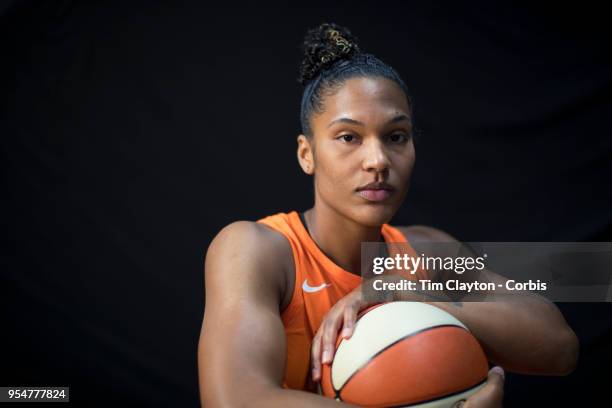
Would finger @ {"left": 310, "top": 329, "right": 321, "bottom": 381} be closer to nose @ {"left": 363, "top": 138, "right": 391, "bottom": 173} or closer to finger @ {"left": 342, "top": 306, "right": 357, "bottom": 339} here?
finger @ {"left": 342, "top": 306, "right": 357, "bottom": 339}

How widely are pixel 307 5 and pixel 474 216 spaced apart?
117 cm

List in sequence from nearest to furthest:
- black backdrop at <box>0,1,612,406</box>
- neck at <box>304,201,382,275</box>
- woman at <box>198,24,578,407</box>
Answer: woman at <box>198,24,578,407</box>, neck at <box>304,201,382,275</box>, black backdrop at <box>0,1,612,406</box>

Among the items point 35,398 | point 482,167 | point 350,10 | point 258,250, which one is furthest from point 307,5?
point 35,398

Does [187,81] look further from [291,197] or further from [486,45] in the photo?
[486,45]

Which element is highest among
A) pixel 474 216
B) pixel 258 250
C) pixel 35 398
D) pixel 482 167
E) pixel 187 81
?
pixel 187 81

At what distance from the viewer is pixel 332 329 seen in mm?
1344

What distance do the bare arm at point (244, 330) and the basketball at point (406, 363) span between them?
103 millimetres

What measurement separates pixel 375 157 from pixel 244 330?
54cm

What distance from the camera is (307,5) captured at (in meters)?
2.61

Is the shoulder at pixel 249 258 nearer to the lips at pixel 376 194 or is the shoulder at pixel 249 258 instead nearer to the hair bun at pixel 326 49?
the lips at pixel 376 194

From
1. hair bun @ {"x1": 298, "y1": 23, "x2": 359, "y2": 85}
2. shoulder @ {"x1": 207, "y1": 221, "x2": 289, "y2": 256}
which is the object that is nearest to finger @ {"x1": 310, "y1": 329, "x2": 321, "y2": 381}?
shoulder @ {"x1": 207, "y1": 221, "x2": 289, "y2": 256}

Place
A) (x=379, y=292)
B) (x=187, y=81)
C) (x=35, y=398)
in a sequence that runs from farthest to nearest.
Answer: (x=187, y=81), (x=35, y=398), (x=379, y=292)

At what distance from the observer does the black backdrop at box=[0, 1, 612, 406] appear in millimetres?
2422

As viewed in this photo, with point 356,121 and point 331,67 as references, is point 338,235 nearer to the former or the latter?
point 356,121
